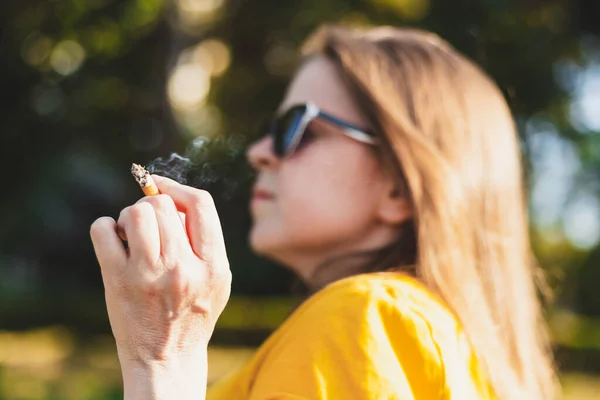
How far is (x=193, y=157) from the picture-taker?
5.46 ft

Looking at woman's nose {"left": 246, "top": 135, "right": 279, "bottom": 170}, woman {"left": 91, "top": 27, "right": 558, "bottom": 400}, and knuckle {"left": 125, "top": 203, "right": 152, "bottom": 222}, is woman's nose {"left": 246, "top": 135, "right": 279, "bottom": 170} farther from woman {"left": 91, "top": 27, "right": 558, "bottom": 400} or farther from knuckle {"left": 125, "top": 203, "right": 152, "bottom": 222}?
knuckle {"left": 125, "top": 203, "right": 152, "bottom": 222}

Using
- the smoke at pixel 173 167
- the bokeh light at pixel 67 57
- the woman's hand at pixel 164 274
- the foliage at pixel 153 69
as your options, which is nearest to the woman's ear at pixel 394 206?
the smoke at pixel 173 167

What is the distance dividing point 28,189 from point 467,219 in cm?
964

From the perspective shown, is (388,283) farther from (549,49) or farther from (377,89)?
(549,49)

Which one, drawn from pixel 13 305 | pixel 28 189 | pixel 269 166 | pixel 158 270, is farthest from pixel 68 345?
pixel 158 270

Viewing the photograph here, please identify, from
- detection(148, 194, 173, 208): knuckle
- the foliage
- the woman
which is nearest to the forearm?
the woman

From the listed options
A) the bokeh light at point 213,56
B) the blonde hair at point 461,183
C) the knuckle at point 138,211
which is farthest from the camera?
the bokeh light at point 213,56

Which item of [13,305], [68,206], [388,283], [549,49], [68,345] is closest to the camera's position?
[388,283]

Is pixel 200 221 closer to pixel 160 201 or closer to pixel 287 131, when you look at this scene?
pixel 160 201

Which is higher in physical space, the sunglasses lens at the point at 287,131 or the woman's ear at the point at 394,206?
the sunglasses lens at the point at 287,131

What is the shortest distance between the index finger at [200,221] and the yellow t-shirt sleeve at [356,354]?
32 cm

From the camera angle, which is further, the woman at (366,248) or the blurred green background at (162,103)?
the blurred green background at (162,103)

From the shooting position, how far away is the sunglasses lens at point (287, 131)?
2199 mm

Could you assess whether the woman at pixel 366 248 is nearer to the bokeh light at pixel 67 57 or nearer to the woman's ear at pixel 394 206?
the woman's ear at pixel 394 206
